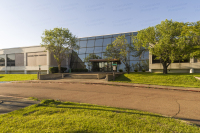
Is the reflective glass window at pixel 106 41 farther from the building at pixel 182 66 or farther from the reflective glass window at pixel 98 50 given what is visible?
the building at pixel 182 66

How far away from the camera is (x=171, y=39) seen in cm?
1981

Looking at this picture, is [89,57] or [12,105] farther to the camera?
[89,57]

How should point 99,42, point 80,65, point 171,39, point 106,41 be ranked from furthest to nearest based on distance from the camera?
point 99,42 → point 106,41 → point 80,65 → point 171,39

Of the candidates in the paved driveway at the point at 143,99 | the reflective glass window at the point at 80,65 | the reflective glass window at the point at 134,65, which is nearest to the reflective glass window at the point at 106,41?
the reflective glass window at the point at 80,65

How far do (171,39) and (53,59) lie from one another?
28.3m

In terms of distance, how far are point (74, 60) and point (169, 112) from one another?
33604 mm

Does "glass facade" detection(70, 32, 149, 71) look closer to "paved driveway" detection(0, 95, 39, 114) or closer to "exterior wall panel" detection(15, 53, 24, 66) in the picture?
"exterior wall panel" detection(15, 53, 24, 66)

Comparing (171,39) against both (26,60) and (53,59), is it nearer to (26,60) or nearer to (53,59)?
(53,59)

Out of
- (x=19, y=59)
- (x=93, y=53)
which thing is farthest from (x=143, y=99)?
(x=19, y=59)

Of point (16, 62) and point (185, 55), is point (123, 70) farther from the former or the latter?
point (16, 62)

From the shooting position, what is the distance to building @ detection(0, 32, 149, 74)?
110ft

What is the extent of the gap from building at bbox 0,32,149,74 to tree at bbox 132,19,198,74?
11.1 metres

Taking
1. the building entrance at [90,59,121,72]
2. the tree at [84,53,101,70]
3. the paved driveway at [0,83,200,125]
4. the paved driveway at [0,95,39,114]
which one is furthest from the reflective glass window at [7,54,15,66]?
the paved driveway at [0,95,39,114]

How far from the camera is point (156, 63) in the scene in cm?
2725
